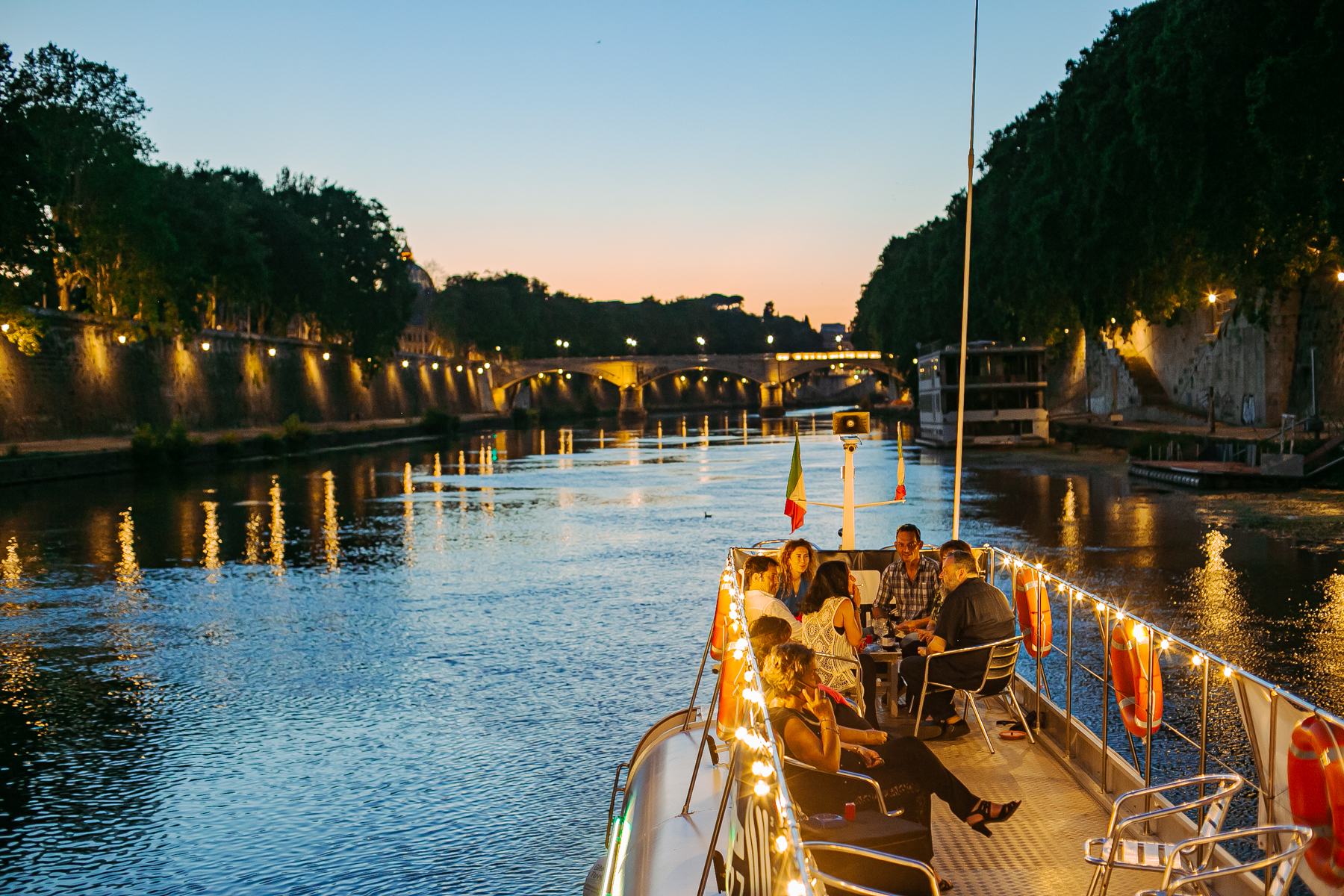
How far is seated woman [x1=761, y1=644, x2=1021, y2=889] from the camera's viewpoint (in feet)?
14.9

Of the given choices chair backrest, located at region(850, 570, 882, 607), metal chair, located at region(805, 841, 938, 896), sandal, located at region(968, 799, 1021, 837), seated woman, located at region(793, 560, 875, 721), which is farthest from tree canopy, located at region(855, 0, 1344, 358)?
metal chair, located at region(805, 841, 938, 896)

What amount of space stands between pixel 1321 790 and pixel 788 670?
1902 millimetres

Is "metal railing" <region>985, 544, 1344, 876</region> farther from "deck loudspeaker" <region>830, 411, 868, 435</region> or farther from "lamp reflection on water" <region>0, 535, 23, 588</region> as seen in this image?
"lamp reflection on water" <region>0, 535, 23, 588</region>

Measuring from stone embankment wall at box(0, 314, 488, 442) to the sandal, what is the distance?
40234mm

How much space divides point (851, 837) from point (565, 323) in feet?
418

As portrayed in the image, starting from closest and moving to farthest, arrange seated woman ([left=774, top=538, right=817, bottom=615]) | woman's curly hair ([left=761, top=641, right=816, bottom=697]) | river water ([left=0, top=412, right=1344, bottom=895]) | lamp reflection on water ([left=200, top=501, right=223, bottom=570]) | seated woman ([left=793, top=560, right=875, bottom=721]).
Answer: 1. woman's curly hair ([left=761, top=641, right=816, bottom=697])
2. seated woman ([left=793, top=560, right=875, bottom=721])
3. river water ([left=0, top=412, right=1344, bottom=895])
4. seated woman ([left=774, top=538, right=817, bottom=615])
5. lamp reflection on water ([left=200, top=501, right=223, bottom=570])

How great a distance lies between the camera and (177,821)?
7.24 m

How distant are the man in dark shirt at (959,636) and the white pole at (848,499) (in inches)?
117

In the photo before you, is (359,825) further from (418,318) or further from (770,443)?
(418,318)

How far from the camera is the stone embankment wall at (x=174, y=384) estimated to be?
134ft

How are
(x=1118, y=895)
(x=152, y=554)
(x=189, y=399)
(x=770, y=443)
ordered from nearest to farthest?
1. (x=1118, y=895)
2. (x=152, y=554)
3. (x=189, y=399)
4. (x=770, y=443)

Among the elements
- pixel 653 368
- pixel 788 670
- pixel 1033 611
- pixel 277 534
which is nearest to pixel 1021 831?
pixel 788 670

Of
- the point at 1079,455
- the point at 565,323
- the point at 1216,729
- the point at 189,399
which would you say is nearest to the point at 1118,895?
the point at 1216,729

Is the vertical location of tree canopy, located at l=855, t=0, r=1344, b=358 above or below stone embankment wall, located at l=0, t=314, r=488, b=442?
above
